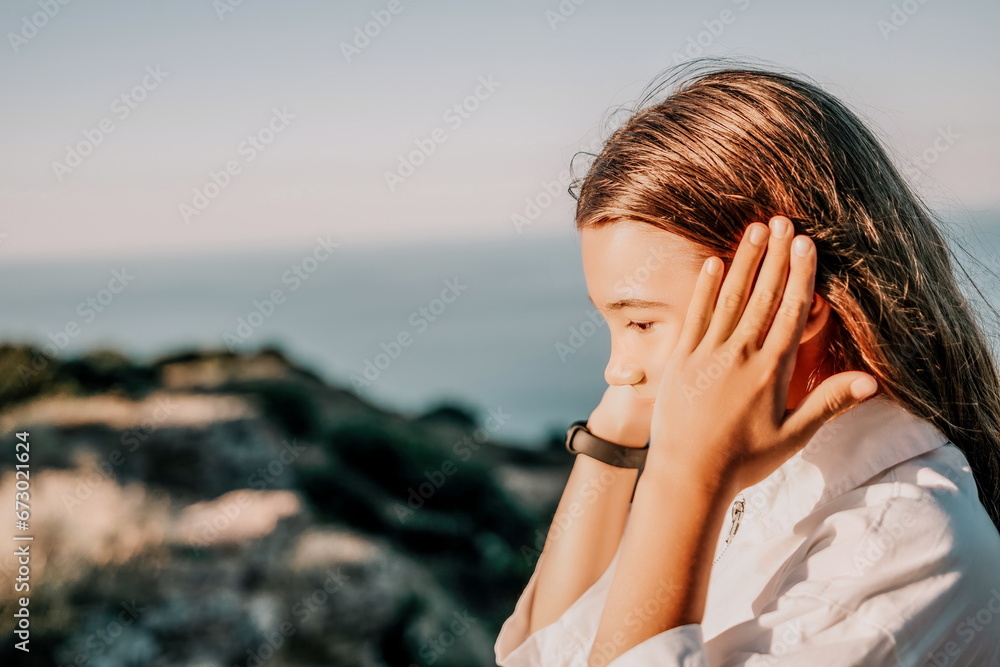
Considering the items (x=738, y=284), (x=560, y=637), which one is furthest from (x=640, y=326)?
(x=560, y=637)

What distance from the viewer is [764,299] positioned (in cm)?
94

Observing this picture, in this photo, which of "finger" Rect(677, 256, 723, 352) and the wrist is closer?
"finger" Rect(677, 256, 723, 352)

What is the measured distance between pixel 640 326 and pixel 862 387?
0.30m

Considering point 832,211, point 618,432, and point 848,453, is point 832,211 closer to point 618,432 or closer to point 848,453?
point 848,453

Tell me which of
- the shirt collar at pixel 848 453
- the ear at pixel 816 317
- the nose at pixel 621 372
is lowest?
the shirt collar at pixel 848 453

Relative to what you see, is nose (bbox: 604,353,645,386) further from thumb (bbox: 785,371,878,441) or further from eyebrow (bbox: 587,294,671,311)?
thumb (bbox: 785,371,878,441)

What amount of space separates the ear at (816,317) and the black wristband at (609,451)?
0.44 metres

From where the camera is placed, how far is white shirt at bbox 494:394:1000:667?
834 mm

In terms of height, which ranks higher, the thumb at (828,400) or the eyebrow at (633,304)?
the eyebrow at (633,304)

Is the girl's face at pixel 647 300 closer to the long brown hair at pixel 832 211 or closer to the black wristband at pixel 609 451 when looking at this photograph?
the long brown hair at pixel 832 211

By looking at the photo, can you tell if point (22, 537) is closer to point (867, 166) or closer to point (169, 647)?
point (169, 647)

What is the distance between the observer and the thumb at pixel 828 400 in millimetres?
936

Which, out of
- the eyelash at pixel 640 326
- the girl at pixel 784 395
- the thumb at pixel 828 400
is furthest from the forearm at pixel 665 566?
the eyelash at pixel 640 326

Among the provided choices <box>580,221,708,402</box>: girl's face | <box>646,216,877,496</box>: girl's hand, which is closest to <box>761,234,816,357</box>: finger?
<box>646,216,877,496</box>: girl's hand
